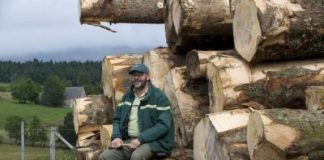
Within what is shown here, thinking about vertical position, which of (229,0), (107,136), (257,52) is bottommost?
(107,136)

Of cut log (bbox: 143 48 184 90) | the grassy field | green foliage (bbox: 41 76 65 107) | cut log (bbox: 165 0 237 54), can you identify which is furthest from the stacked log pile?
green foliage (bbox: 41 76 65 107)

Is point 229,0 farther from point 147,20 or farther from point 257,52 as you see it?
point 147,20

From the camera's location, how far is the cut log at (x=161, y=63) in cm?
741

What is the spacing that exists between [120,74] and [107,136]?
0.83m

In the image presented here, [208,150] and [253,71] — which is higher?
[253,71]

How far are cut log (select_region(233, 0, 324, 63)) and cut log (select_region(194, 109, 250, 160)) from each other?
57 centimetres

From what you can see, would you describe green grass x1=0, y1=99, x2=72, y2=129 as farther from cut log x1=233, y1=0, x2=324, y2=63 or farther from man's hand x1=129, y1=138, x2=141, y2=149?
cut log x1=233, y1=0, x2=324, y2=63

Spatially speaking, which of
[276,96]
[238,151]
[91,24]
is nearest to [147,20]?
[91,24]

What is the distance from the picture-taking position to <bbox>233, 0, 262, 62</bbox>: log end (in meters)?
5.96

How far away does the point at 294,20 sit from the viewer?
593cm

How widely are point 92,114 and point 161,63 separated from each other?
1486 mm

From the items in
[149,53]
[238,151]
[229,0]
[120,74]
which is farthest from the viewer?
[120,74]

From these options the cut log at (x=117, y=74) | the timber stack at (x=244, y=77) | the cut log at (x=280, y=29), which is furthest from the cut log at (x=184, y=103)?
the cut log at (x=117, y=74)

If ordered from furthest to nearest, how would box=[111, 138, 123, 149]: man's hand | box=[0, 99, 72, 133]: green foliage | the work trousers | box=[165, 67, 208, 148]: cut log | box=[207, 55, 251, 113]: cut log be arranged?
1. box=[0, 99, 72, 133]: green foliage
2. box=[165, 67, 208, 148]: cut log
3. box=[111, 138, 123, 149]: man's hand
4. the work trousers
5. box=[207, 55, 251, 113]: cut log
